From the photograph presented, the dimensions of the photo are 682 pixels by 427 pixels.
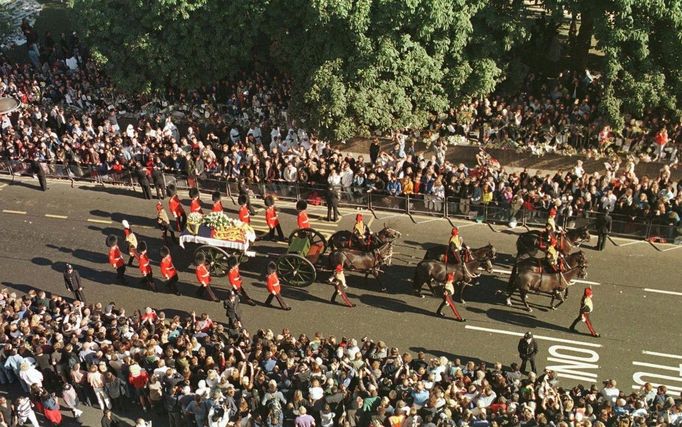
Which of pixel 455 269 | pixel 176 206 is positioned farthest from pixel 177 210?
pixel 455 269

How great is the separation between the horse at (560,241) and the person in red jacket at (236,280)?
24.8 ft

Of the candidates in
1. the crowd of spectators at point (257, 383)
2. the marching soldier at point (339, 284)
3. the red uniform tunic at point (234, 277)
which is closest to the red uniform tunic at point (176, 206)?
the red uniform tunic at point (234, 277)

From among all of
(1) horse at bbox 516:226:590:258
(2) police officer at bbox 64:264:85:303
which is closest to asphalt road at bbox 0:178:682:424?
(2) police officer at bbox 64:264:85:303

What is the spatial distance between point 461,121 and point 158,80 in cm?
1201

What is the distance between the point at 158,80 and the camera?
90.0ft

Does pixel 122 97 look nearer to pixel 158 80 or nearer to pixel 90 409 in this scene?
pixel 158 80

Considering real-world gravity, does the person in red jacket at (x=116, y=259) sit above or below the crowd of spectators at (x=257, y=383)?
above

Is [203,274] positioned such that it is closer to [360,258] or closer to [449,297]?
[360,258]

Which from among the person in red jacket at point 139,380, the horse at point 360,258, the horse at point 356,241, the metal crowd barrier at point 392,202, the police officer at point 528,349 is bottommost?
the person in red jacket at point 139,380

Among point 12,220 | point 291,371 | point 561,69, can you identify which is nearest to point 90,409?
point 291,371

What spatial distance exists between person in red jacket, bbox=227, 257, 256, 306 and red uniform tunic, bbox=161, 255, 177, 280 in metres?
1.53

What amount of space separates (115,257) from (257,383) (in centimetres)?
699

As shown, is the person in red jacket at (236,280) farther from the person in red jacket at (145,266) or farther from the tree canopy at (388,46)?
the tree canopy at (388,46)

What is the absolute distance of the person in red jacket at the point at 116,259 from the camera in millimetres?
18700
